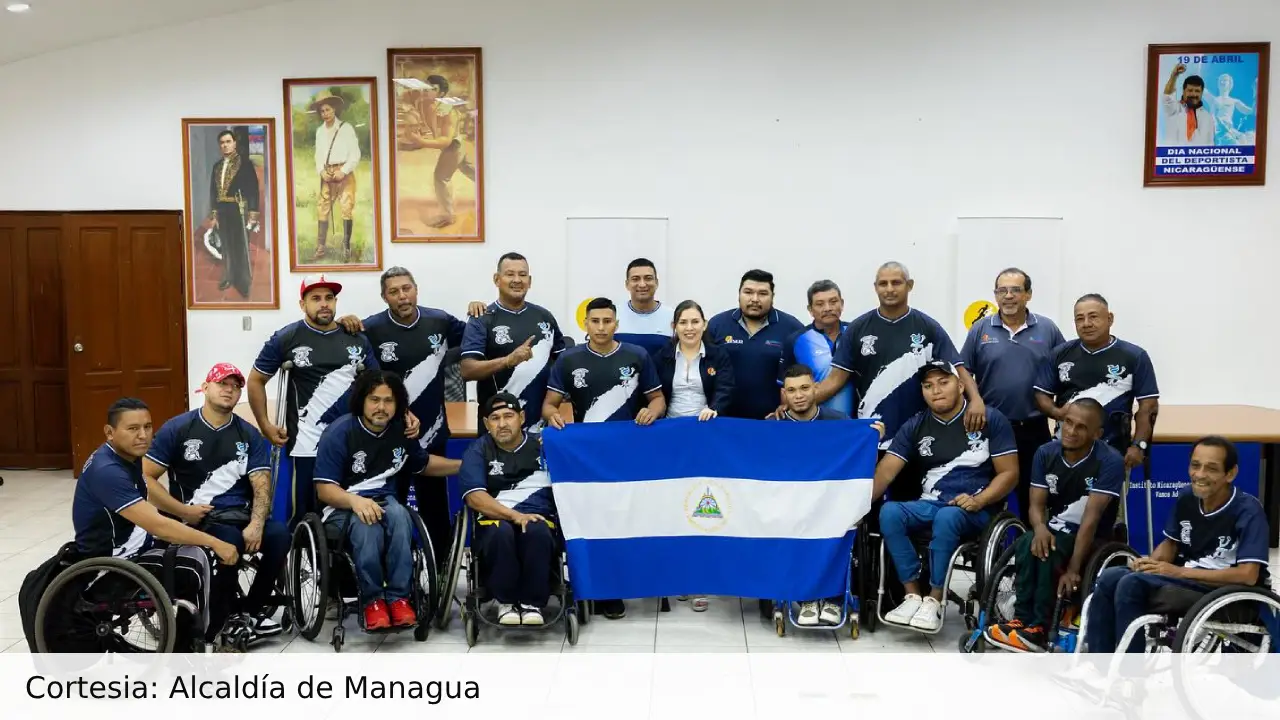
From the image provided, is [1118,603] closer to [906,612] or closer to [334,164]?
[906,612]

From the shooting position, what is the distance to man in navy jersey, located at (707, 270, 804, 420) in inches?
187

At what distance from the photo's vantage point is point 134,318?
7637 mm

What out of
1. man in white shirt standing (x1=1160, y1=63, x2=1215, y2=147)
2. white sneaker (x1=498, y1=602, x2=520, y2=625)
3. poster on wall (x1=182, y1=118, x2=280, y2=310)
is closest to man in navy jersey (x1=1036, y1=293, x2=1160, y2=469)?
white sneaker (x1=498, y1=602, x2=520, y2=625)

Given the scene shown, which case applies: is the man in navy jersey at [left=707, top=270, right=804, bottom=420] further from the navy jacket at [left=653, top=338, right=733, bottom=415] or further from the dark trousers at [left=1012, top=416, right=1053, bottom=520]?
the dark trousers at [left=1012, top=416, right=1053, bottom=520]

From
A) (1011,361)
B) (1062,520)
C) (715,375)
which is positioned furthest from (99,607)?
(1011,361)

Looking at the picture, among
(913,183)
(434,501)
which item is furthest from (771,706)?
(913,183)

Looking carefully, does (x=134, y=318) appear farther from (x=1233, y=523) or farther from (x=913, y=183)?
(x=1233, y=523)

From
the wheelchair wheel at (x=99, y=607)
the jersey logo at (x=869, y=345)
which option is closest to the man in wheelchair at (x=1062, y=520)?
the jersey logo at (x=869, y=345)

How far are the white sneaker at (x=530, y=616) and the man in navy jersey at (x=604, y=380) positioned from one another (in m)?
0.48

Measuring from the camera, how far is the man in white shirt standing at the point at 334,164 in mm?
7234

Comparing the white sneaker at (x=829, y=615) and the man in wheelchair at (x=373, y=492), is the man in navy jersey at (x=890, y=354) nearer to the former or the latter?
the white sneaker at (x=829, y=615)

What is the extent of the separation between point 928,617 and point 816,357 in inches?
53.9

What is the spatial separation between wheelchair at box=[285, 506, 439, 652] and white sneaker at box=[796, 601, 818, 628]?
5.13 ft

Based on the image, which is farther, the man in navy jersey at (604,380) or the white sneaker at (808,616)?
the man in navy jersey at (604,380)
